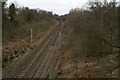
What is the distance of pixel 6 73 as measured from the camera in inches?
1251

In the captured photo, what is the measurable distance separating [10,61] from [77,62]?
32.4 ft

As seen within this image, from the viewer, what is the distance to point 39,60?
40.9m

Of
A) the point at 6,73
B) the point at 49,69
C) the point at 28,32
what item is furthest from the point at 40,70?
the point at 28,32

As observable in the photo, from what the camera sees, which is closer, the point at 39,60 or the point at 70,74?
the point at 70,74

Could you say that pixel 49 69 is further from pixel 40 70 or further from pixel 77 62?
pixel 77 62

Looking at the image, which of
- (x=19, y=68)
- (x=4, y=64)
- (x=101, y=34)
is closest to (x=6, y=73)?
(x=19, y=68)

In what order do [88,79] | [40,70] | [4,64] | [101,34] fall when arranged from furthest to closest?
[4,64], [40,70], [88,79], [101,34]

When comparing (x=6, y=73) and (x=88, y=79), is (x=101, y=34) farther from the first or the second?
(x=6, y=73)

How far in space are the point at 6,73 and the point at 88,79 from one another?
11273 mm

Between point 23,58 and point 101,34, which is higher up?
point 101,34

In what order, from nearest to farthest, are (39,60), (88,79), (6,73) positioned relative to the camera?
(88,79) < (6,73) < (39,60)

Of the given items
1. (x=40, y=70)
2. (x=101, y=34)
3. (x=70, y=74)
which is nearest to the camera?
(x=101, y=34)

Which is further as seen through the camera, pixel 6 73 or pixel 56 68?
pixel 56 68

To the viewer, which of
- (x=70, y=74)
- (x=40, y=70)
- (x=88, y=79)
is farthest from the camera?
(x=40, y=70)
